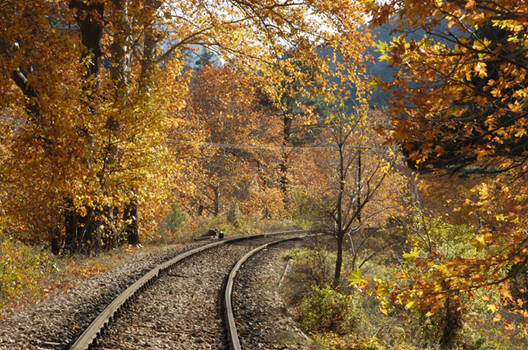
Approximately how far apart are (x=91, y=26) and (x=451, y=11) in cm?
1134

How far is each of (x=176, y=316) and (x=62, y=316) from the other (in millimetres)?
1892

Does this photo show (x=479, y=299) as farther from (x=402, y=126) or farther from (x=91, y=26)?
(x=91, y=26)

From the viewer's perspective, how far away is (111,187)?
35.4 feet

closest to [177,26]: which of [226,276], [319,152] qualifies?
[226,276]

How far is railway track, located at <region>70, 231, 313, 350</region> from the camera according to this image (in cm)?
578

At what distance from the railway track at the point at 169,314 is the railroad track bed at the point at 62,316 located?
30cm

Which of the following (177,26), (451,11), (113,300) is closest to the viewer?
(451,11)

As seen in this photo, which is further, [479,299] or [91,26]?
[91,26]

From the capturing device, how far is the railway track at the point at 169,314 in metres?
5.78

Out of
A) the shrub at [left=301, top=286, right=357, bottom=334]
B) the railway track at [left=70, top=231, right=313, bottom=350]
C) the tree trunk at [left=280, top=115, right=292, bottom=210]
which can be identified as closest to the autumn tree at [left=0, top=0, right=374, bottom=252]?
the railway track at [left=70, top=231, right=313, bottom=350]

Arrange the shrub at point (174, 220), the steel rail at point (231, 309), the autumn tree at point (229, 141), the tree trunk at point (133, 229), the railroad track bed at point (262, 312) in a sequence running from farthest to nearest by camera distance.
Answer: the autumn tree at point (229, 141)
the shrub at point (174, 220)
the tree trunk at point (133, 229)
the railroad track bed at point (262, 312)
the steel rail at point (231, 309)

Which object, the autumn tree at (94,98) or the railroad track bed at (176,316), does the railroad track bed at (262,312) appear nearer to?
the railroad track bed at (176,316)

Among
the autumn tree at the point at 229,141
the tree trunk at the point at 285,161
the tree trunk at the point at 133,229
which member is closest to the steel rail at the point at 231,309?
the tree trunk at the point at 133,229

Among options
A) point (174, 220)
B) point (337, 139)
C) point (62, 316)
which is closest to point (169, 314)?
point (62, 316)
